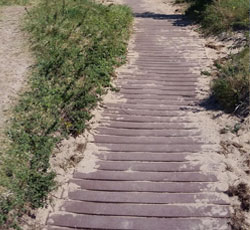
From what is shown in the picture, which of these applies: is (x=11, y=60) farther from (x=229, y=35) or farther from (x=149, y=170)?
(x=229, y=35)

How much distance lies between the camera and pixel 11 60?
7.09 m

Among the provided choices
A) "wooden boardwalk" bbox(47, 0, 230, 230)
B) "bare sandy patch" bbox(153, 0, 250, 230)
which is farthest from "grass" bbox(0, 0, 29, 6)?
"bare sandy patch" bbox(153, 0, 250, 230)

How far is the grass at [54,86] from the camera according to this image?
14.7 feet

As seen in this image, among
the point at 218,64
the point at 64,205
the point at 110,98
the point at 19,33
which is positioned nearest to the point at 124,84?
the point at 110,98

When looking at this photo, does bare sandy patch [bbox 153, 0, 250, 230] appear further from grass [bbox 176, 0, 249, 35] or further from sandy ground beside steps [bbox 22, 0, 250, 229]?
grass [bbox 176, 0, 249, 35]

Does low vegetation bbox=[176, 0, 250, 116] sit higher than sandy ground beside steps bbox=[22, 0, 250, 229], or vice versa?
low vegetation bbox=[176, 0, 250, 116]

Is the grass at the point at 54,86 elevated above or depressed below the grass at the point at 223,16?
below

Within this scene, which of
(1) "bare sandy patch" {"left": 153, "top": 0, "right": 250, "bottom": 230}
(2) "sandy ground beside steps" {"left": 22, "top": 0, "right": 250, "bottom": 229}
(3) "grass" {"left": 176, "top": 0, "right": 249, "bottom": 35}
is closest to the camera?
(1) "bare sandy patch" {"left": 153, "top": 0, "right": 250, "bottom": 230}

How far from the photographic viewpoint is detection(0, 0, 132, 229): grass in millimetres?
4492

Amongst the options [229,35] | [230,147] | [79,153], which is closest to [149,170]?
[79,153]

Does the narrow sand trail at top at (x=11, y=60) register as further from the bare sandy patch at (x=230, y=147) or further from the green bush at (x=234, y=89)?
the green bush at (x=234, y=89)

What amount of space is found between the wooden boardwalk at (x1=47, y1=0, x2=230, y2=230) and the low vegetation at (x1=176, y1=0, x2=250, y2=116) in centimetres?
59

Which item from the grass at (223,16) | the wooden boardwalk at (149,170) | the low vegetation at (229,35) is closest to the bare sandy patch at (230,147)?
the wooden boardwalk at (149,170)

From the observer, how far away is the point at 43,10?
9328 mm
